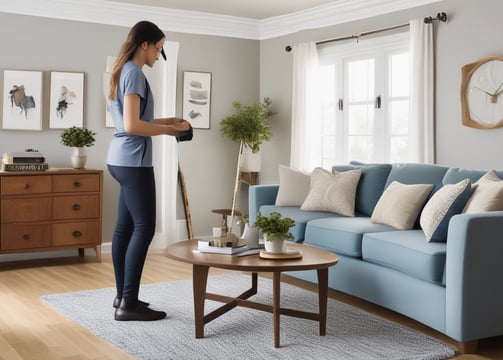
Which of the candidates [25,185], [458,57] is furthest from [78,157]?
[458,57]

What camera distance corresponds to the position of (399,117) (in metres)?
5.83

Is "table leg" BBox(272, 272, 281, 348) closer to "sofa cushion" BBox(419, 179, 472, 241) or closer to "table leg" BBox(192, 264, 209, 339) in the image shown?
"table leg" BBox(192, 264, 209, 339)

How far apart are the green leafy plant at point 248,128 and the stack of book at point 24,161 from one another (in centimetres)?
192

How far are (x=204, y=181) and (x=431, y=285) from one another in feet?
12.7

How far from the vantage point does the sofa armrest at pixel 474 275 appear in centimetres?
336

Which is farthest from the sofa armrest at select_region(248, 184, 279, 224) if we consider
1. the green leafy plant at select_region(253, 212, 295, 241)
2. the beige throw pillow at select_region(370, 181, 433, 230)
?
the green leafy plant at select_region(253, 212, 295, 241)

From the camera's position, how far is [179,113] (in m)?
6.99

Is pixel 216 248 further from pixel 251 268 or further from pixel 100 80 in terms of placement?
pixel 100 80

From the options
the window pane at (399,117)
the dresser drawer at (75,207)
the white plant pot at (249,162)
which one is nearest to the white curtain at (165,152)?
the white plant pot at (249,162)

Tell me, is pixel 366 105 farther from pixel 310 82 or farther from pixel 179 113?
pixel 179 113

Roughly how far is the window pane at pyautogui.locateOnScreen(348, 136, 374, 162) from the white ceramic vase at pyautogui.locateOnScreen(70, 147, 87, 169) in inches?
95.0

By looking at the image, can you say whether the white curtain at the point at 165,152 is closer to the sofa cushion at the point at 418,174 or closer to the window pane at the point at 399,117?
the window pane at the point at 399,117

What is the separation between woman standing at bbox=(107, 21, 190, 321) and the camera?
3.69m

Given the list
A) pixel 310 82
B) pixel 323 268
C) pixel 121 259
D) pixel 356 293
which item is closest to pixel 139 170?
pixel 121 259
